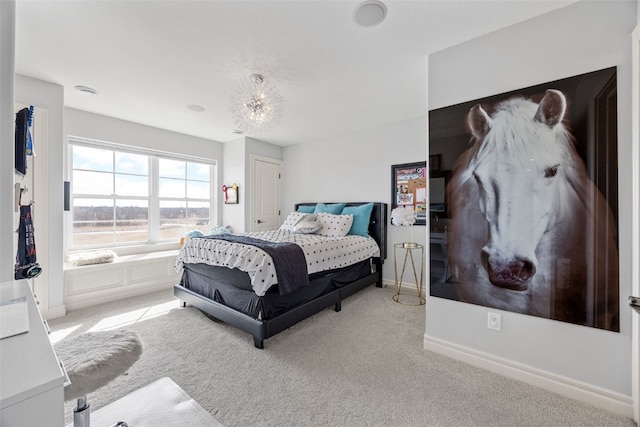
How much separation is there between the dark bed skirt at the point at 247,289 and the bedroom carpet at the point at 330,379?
10.8 inches

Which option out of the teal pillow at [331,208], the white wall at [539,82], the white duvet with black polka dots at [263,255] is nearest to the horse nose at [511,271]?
the white wall at [539,82]

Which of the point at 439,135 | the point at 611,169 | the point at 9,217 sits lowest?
the point at 9,217

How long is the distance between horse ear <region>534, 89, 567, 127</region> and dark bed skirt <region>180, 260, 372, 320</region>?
88.3 inches

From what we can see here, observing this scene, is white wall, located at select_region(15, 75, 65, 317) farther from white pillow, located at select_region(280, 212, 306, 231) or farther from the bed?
white pillow, located at select_region(280, 212, 306, 231)

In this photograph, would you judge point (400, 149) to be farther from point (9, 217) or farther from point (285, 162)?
point (9, 217)

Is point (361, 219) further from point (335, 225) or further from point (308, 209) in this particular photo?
point (308, 209)

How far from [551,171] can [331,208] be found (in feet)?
9.64

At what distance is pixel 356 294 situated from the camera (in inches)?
142

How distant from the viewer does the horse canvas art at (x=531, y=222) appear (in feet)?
5.19

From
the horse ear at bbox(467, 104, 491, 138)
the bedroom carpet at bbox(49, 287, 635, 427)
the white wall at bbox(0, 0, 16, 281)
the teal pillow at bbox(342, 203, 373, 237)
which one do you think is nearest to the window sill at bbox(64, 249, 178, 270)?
the bedroom carpet at bbox(49, 287, 635, 427)

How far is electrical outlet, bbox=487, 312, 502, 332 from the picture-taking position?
1.87m

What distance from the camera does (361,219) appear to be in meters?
3.88

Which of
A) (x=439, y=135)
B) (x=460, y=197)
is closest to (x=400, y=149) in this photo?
(x=439, y=135)

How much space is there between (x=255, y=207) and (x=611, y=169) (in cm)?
443
